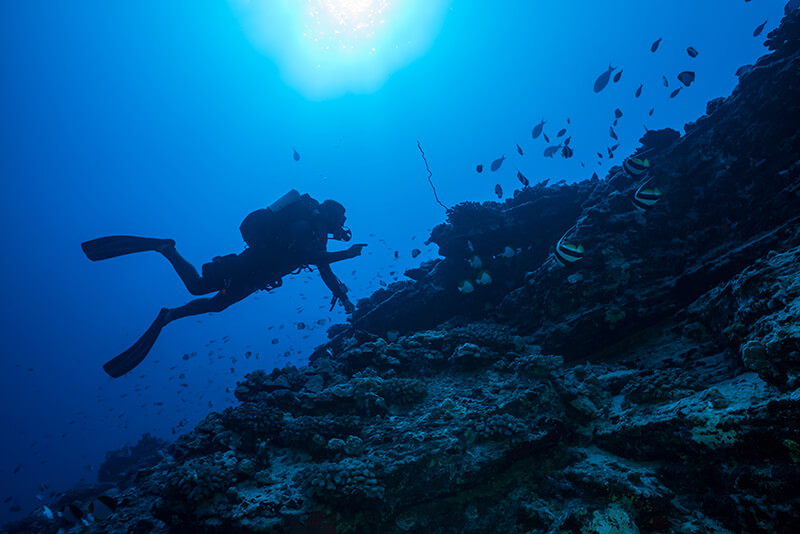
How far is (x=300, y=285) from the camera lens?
15100 centimetres

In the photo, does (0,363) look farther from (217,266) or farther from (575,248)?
(575,248)

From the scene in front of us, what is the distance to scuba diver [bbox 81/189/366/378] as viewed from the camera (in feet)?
28.0

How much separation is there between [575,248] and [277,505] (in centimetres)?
542

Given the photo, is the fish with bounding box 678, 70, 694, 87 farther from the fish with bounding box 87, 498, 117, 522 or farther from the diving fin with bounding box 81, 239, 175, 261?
the fish with bounding box 87, 498, 117, 522

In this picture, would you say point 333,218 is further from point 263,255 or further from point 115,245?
point 115,245

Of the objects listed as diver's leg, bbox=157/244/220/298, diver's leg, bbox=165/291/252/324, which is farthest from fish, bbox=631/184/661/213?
diver's leg, bbox=157/244/220/298

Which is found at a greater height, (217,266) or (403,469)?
(217,266)

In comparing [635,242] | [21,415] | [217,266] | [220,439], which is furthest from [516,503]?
[21,415]

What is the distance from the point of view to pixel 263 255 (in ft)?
28.6

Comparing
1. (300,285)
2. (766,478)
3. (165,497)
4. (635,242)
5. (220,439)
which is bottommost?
(766,478)

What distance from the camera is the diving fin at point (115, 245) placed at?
8727 mm

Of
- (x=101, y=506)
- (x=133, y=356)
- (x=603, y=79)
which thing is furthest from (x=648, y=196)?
(x=133, y=356)

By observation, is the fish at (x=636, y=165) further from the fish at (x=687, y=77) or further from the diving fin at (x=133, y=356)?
the diving fin at (x=133, y=356)

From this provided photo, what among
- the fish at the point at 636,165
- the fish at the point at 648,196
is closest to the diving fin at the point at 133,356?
the fish at the point at 648,196
